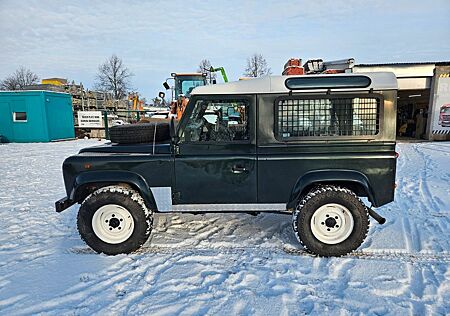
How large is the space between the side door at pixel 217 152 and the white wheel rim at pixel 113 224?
0.66 meters

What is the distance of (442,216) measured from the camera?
4465 millimetres

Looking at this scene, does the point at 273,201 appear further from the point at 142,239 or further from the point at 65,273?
the point at 65,273

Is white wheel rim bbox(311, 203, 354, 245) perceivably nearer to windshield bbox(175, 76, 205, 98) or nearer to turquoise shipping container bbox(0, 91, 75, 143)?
windshield bbox(175, 76, 205, 98)

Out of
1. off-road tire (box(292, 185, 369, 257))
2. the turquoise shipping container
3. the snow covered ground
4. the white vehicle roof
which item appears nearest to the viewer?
the snow covered ground

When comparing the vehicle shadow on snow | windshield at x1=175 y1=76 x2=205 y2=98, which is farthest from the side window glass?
windshield at x1=175 y1=76 x2=205 y2=98

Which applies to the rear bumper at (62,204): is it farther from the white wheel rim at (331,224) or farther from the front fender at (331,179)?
the white wheel rim at (331,224)

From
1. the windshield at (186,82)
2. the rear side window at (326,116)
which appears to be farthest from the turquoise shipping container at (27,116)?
the rear side window at (326,116)

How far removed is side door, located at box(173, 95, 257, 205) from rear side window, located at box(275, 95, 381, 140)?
15.0 inches

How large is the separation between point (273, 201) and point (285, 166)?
46cm

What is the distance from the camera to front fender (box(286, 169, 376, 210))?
3281mm

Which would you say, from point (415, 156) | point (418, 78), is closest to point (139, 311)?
point (415, 156)

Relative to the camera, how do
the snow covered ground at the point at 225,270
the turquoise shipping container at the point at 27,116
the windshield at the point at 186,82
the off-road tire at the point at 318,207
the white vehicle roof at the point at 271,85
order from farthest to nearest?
the turquoise shipping container at the point at 27,116
the windshield at the point at 186,82
the off-road tire at the point at 318,207
the white vehicle roof at the point at 271,85
the snow covered ground at the point at 225,270

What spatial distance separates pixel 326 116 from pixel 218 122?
4.19 ft

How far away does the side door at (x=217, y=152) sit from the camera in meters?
3.37
